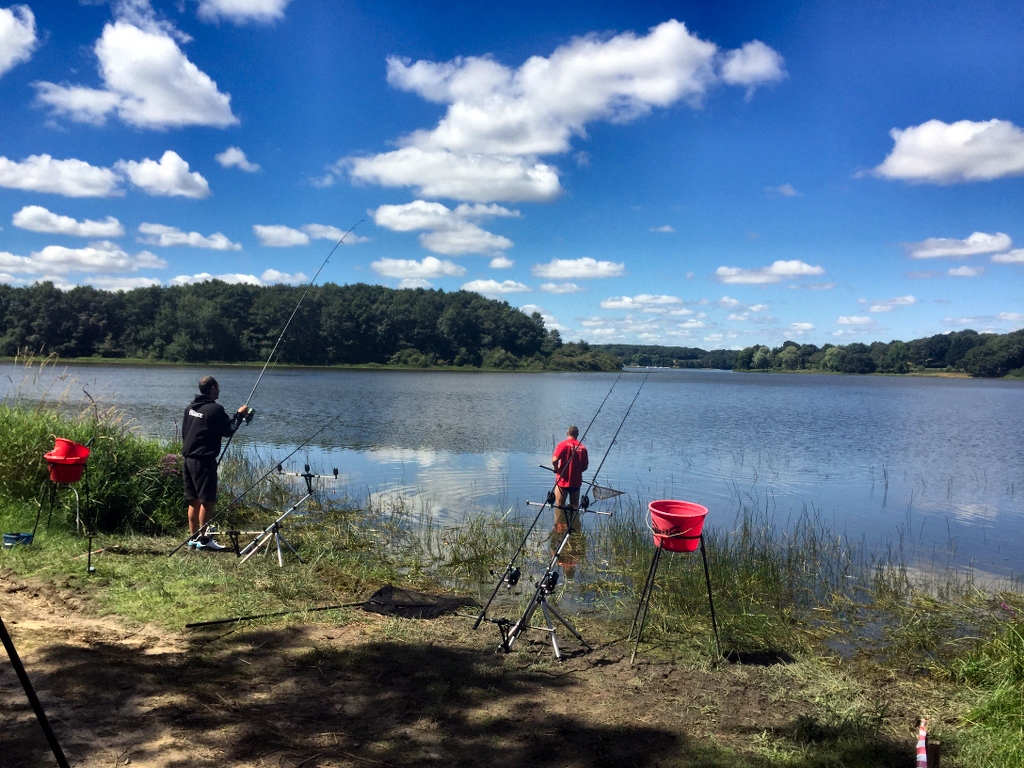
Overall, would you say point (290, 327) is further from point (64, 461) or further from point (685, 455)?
point (64, 461)

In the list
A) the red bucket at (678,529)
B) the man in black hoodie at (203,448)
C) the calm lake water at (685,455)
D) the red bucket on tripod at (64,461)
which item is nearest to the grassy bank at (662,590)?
the man in black hoodie at (203,448)

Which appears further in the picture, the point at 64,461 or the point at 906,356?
the point at 906,356

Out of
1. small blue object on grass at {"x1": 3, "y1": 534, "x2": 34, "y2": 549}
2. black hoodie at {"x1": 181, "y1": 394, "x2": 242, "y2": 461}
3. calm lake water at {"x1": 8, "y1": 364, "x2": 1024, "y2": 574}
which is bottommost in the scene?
calm lake water at {"x1": 8, "y1": 364, "x2": 1024, "y2": 574}

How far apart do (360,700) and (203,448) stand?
4.20 metres

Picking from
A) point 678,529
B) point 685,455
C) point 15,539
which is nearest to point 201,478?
point 15,539

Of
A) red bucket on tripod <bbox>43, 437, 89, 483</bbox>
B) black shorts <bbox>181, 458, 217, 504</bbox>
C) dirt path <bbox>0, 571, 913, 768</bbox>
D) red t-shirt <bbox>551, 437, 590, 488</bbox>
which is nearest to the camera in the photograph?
dirt path <bbox>0, 571, 913, 768</bbox>

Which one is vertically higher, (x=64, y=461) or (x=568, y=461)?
(x=64, y=461)

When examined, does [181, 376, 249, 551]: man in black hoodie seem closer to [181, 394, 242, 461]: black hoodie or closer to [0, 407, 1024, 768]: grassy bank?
[181, 394, 242, 461]: black hoodie

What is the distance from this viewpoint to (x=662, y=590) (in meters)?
6.92

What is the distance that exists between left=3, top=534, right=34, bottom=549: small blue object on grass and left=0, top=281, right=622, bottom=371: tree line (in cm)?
5274

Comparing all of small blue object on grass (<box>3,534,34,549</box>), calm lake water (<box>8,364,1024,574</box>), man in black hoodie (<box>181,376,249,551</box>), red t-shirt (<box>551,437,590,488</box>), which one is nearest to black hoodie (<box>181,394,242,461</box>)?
man in black hoodie (<box>181,376,249,551</box>)

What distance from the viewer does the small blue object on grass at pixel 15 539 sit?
6.57 m

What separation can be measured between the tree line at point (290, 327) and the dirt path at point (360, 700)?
56.0 meters

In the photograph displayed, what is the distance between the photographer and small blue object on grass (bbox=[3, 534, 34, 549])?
21.5ft
